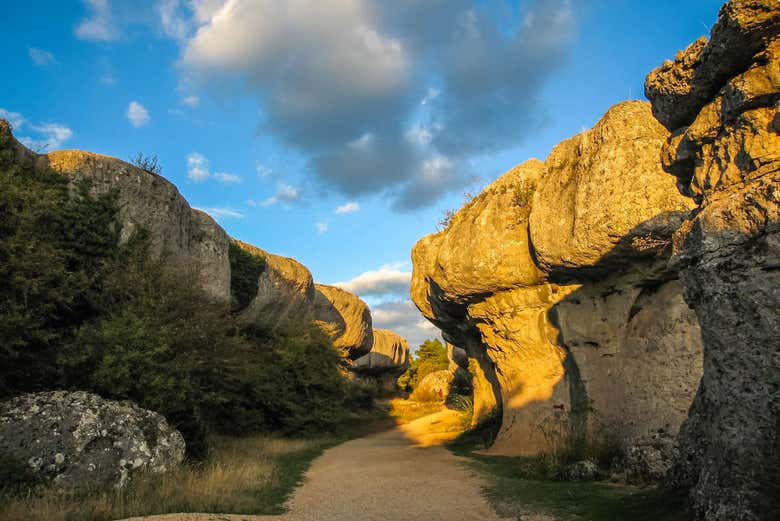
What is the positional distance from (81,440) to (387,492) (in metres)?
5.28

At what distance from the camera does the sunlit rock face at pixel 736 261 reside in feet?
11.4

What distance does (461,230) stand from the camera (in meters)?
15.6

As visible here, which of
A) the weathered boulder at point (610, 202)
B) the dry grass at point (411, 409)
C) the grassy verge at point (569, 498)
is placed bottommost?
the dry grass at point (411, 409)

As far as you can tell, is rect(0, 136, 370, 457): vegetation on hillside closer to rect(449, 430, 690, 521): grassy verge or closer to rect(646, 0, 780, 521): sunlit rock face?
rect(449, 430, 690, 521): grassy verge

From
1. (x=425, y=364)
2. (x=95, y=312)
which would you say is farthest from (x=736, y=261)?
(x=425, y=364)

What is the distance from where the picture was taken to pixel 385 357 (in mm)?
47844

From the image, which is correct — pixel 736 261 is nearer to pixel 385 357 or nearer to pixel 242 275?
pixel 242 275

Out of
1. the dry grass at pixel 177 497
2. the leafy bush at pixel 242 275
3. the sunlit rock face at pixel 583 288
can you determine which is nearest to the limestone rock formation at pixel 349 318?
the leafy bush at pixel 242 275

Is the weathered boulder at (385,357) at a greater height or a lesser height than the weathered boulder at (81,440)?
greater

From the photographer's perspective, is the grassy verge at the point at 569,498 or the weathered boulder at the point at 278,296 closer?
the grassy verge at the point at 569,498

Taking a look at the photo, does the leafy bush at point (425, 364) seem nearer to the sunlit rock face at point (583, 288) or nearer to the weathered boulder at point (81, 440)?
the sunlit rock face at point (583, 288)

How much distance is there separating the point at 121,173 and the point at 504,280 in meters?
11.7

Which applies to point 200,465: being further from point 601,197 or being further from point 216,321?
point 601,197

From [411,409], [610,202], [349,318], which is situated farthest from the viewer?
[349,318]
